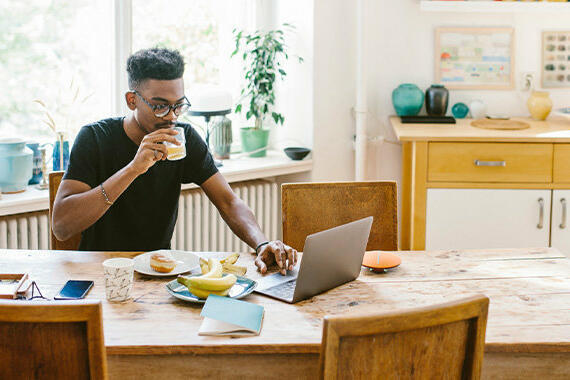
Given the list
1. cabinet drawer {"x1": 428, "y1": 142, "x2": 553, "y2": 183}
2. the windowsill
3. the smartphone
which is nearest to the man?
the smartphone

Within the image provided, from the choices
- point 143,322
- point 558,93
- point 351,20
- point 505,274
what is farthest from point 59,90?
point 558,93

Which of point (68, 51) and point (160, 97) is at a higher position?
point (68, 51)

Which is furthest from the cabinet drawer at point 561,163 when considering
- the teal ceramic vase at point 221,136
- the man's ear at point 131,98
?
the man's ear at point 131,98

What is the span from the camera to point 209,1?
12.2ft

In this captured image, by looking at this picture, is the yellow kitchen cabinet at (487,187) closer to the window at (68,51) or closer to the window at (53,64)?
the window at (68,51)

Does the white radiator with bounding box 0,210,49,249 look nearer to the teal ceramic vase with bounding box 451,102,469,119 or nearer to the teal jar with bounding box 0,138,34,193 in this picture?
the teal jar with bounding box 0,138,34,193

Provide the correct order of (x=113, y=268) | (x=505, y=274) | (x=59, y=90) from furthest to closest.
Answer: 1. (x=59, y=90)
2. (x=505, y=274)
3. (x=113, y=268)

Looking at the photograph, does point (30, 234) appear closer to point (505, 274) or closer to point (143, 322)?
point (143, 322)

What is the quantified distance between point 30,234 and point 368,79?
2003 mm

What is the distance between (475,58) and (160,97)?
2230 millimetres

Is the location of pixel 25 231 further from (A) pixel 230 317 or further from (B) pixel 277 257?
(A) pixel 230 317

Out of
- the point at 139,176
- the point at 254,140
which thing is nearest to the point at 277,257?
the point at 139,176

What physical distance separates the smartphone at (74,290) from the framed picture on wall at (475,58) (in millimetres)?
2667

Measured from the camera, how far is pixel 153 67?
7.61ft
